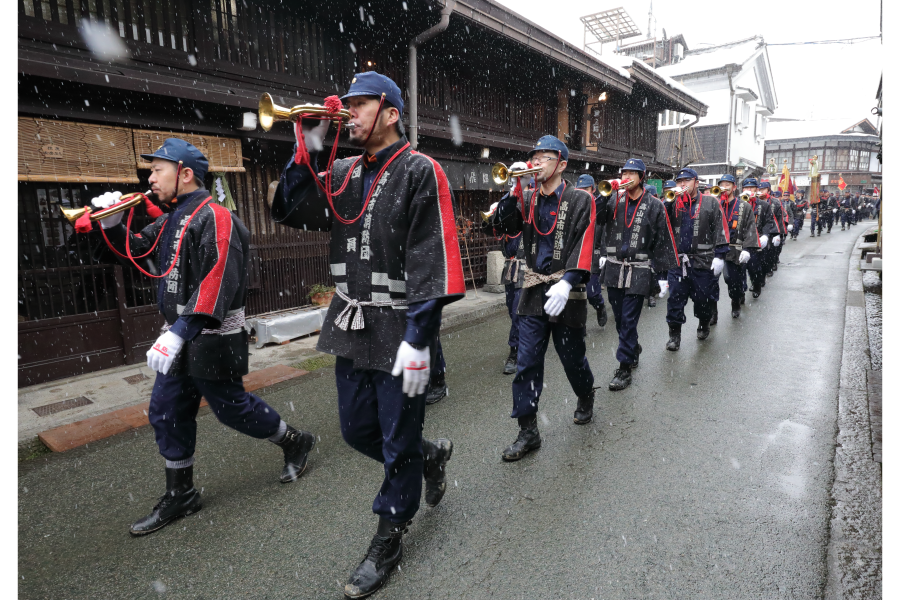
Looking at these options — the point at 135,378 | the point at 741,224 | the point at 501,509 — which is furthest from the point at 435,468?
the point at 741,224

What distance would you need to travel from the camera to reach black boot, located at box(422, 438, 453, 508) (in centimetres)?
323

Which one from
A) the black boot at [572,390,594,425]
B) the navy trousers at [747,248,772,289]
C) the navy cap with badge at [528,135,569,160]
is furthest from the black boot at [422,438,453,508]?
the navy trousers at [747,248,772,289]

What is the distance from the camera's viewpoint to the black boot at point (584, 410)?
4.68 metres

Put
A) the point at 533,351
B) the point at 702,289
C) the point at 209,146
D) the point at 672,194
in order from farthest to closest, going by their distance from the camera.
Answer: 1. the point at 702,289
2. the point at 672,194
3. the point at 209,146
4. the point at 533,351

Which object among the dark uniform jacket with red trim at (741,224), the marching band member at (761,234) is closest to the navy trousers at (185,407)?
the dark uniform jacket with red trim at (741,224)

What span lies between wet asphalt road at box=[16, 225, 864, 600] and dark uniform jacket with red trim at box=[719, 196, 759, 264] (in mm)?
4479

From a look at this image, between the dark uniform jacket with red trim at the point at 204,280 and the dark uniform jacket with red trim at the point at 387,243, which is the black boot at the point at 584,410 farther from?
the dark uniform jacket with red trim at the point at 204,280

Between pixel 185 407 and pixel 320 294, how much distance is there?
531cm

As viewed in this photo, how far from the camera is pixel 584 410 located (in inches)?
185

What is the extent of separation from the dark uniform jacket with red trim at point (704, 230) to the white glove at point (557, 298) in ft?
14.2

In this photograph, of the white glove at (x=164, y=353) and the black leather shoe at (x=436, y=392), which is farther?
the black leather shoe at (x=436, y=392)

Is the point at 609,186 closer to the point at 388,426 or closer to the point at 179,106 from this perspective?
the point at 388,426
